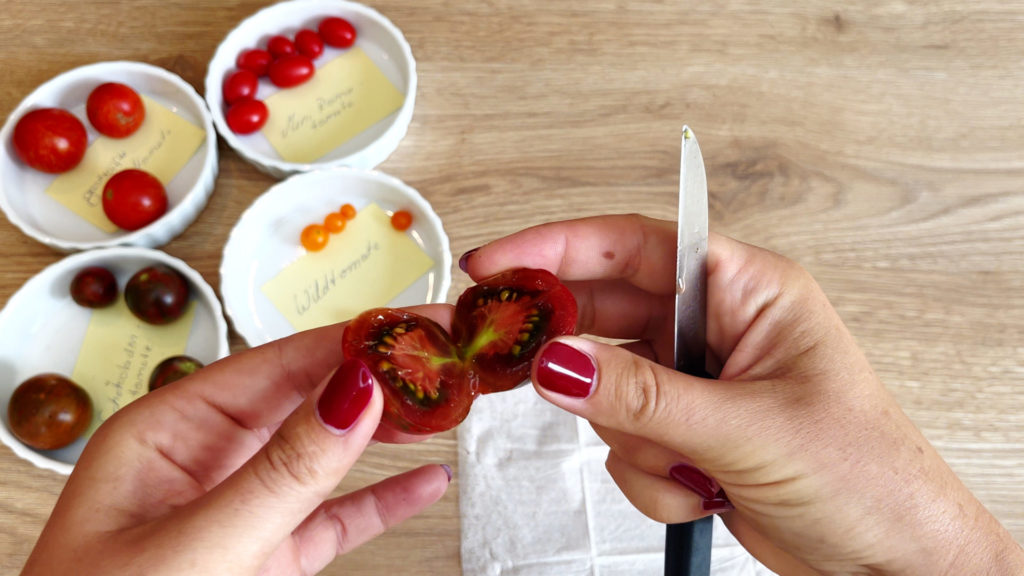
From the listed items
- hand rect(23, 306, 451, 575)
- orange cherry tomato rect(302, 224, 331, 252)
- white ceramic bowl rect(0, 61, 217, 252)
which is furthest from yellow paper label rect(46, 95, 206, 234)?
hand rect(23, 306, 451, 575)

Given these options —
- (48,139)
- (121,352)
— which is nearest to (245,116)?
(48,139)

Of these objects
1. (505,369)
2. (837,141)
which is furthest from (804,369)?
(837,141)

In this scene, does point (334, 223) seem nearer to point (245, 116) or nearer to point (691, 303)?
point (245, 116)

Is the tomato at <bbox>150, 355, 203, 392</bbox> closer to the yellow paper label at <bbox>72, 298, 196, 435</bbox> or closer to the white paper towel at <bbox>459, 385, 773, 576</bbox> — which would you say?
the yellow paper label at <bbox>72, 298, 196, 435</bbox>

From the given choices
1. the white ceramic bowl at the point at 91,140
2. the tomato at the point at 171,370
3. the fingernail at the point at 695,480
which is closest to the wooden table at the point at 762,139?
the white ceramic bowl at the point at 91,140

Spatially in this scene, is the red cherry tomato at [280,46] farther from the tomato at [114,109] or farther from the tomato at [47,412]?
the tomato at [47,412]

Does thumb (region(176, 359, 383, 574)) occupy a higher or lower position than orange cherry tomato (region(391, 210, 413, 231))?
higher
